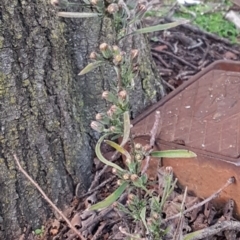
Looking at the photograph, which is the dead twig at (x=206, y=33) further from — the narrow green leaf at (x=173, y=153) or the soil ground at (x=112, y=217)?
the narrow green leaf at (x=173, y=153)

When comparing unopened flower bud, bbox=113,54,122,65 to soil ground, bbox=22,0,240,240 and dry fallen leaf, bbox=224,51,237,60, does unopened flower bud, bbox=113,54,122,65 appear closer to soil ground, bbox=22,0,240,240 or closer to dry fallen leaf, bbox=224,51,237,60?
soil ground, bbox=22,0,240,240

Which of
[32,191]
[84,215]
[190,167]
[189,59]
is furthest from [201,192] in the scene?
[189,59]

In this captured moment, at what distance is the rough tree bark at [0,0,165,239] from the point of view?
5.07ft

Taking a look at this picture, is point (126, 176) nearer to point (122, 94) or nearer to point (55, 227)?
point (122, 94)

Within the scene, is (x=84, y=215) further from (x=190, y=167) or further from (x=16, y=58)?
(x=16, y=58)

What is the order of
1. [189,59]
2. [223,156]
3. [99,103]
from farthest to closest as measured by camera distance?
[189,59], [99,103], [223,156]

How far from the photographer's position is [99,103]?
184cm

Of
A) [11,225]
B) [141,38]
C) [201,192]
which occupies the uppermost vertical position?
[141,38]

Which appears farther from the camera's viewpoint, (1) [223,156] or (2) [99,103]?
(2) [99,103]

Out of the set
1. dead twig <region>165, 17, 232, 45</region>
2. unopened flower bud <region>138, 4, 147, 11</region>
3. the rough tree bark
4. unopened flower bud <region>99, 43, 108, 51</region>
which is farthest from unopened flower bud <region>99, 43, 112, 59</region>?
dead twig <region>165, 17, 232, 45</region>

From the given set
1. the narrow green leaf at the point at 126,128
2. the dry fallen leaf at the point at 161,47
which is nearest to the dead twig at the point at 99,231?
the narrow green leaf at the point at 126,128

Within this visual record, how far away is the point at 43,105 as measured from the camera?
164 centimetres

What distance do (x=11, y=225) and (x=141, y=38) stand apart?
0.84 m

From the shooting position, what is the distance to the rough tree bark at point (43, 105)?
5.07 ft
